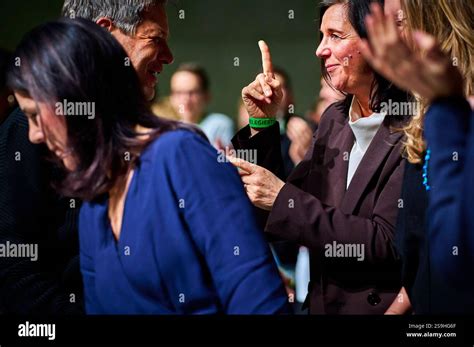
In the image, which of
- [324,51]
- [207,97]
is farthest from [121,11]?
[207,97]

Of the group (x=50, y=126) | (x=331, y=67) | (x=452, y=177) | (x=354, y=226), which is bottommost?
(x=354, y=226)

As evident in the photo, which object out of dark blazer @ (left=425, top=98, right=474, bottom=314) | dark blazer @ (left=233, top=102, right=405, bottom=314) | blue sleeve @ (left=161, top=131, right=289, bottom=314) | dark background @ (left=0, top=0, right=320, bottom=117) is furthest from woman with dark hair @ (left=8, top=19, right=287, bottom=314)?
dark background @ (left=0, top=0, right=320, bottom=117)

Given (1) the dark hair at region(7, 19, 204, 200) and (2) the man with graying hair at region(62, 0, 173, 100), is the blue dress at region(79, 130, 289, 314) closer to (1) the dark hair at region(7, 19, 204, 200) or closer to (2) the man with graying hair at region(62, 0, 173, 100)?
(1) the dark hair at region(7, 19, 204, 200)

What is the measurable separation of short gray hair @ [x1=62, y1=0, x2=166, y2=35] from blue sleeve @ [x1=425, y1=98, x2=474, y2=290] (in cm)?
128

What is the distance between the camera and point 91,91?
1.74 metres

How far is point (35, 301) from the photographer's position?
231 cm

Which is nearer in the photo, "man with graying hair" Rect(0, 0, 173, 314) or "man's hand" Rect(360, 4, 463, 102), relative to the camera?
"man's hand" Rect(360, 4, 463, 102)

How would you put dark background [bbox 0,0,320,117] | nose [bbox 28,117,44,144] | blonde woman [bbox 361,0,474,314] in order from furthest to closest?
dark background [bbox 0,0,320,117] < blonde woman [bbox 361,0,474,314] < nose [bbox 28,117,44,144]

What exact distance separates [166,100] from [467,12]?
2.52 m

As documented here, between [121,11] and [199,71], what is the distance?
7.12ft

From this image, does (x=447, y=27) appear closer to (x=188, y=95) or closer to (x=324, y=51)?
(x=324, y=51)

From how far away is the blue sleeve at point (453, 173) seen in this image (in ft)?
5.03

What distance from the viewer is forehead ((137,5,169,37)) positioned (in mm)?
2594

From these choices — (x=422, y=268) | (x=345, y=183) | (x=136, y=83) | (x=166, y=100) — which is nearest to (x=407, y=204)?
(x=422, y=268)
